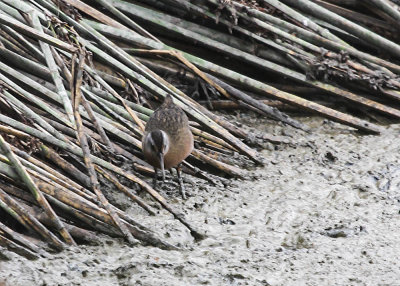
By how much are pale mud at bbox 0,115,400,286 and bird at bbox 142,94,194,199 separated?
0.21 meters

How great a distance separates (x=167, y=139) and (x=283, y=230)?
985 mm

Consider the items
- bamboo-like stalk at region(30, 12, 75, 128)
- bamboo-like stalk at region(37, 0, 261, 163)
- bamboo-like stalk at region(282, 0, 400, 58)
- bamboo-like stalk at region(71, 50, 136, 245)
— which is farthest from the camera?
bamboo-like stalk at region(282, 0, 400, 58)

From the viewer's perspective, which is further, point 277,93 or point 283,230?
point 277,93

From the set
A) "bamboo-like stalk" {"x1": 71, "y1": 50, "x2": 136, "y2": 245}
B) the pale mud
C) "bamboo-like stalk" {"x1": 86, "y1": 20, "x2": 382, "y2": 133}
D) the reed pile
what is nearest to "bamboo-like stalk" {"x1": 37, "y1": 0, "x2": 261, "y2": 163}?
the reed pile

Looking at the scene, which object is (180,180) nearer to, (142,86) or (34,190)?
(142,86)

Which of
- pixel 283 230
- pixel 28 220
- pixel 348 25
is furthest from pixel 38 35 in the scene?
pixel 348 25

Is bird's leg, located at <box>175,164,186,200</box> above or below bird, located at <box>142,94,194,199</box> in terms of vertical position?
below

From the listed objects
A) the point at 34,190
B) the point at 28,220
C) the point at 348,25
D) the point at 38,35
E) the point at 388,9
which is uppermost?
the point at 388,9

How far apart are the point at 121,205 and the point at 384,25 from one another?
10.3 feet

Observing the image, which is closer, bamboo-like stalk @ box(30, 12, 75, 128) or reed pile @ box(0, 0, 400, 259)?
reed pile @ box(0, 0, 400, 259)

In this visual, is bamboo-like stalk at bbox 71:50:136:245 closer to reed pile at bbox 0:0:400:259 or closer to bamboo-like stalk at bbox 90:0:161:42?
reed pile at bbox 0:0:400:259

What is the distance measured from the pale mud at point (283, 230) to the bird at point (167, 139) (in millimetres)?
215

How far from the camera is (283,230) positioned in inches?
193

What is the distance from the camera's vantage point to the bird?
202 inches
